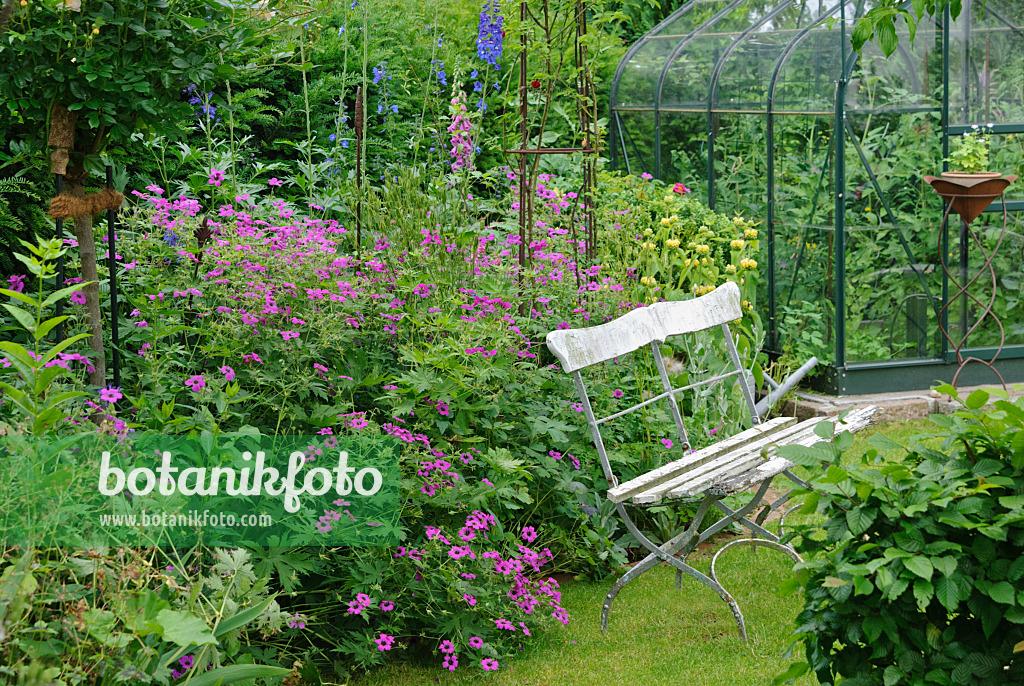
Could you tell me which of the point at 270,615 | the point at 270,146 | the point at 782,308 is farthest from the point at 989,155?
the point at 270,615

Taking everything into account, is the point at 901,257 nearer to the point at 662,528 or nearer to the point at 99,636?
the point at 662,528

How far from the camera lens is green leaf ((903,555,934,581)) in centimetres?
199

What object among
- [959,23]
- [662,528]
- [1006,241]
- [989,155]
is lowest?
[662,528]

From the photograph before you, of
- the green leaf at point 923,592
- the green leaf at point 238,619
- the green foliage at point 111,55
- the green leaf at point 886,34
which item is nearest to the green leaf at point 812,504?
the green leaf at point 923,592

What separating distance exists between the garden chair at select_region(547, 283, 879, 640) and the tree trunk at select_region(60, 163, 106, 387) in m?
1.65

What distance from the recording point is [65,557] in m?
2.34

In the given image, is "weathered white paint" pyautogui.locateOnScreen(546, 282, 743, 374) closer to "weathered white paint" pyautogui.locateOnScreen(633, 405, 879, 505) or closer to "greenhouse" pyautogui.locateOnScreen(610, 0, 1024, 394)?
"weathered white paint" pyautogui.locateOnScreen(633, 405, 879, 505)

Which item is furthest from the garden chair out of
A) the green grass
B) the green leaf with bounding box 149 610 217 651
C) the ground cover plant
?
the green leaf with bounding box 149 610 217 651

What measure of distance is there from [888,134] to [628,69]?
350 centimetres

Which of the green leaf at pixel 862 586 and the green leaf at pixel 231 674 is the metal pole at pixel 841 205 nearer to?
the green leaf at pixel 862 586

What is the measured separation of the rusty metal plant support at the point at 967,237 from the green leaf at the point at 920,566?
12.8 ft

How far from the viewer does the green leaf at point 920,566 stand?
1.99 meters

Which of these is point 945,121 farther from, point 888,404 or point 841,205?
point 888,404

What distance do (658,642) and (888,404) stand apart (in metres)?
3.43
